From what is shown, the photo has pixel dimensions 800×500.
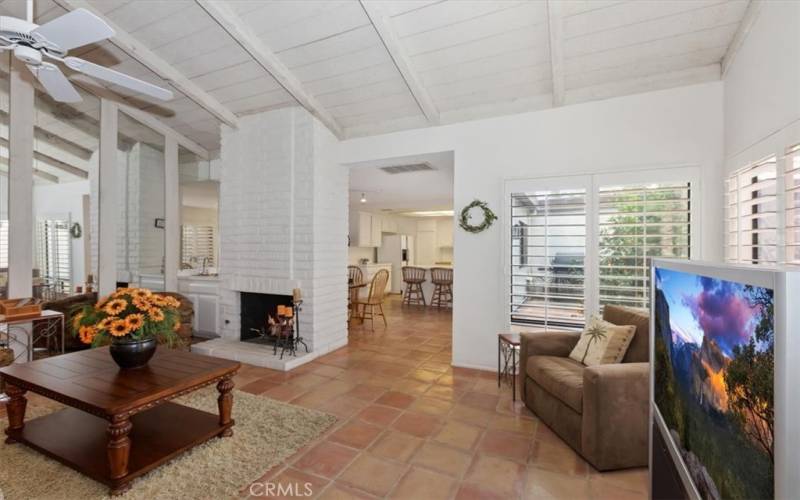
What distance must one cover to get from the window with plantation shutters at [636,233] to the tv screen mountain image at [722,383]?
2175 millimetres

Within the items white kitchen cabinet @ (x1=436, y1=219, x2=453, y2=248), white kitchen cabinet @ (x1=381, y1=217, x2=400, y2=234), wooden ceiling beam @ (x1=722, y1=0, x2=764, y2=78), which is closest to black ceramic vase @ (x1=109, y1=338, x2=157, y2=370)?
wooden ceiling beam @ (x1=722, y1=0, x2=764, y2=78)

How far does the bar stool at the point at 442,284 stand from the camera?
738cm

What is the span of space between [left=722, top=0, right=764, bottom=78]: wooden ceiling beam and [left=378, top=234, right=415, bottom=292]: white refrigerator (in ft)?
25.4

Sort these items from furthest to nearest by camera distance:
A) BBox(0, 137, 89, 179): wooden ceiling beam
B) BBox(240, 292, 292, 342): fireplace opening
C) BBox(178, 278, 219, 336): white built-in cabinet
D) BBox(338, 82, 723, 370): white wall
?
BBox(178, 278, 219, 336): white built-in cabinet → BBox(240, 292, 292, 342): fireplace opening → BBox(0, 137, 89, 179): wooden ceiling beam → BBox(338, 82, 723, 370): white wall

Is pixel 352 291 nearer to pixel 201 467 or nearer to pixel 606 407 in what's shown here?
pixel 201 467

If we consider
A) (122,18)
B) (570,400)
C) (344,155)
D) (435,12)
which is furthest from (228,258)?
(570,400)

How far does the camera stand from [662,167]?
10.2 ft

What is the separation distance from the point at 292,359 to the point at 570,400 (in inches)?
107

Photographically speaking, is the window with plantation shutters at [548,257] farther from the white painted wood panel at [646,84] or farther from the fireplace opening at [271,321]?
the fireplace opening at [271,321]

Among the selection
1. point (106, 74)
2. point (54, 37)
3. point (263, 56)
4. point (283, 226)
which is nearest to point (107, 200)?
point (283, 226)

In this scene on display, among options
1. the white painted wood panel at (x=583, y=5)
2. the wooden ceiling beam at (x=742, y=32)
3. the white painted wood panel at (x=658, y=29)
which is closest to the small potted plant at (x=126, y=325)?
the white painted wood panel at (x=583, y=5)

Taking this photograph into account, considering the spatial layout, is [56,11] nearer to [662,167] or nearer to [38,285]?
[38,285]

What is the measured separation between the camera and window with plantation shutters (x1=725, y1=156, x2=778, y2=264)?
220 centimetres

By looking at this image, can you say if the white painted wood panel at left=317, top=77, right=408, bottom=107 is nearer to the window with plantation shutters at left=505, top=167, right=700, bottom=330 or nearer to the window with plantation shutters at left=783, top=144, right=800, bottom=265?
the window with plantation shutters at left=505, top=167, right=700, bottom=330
